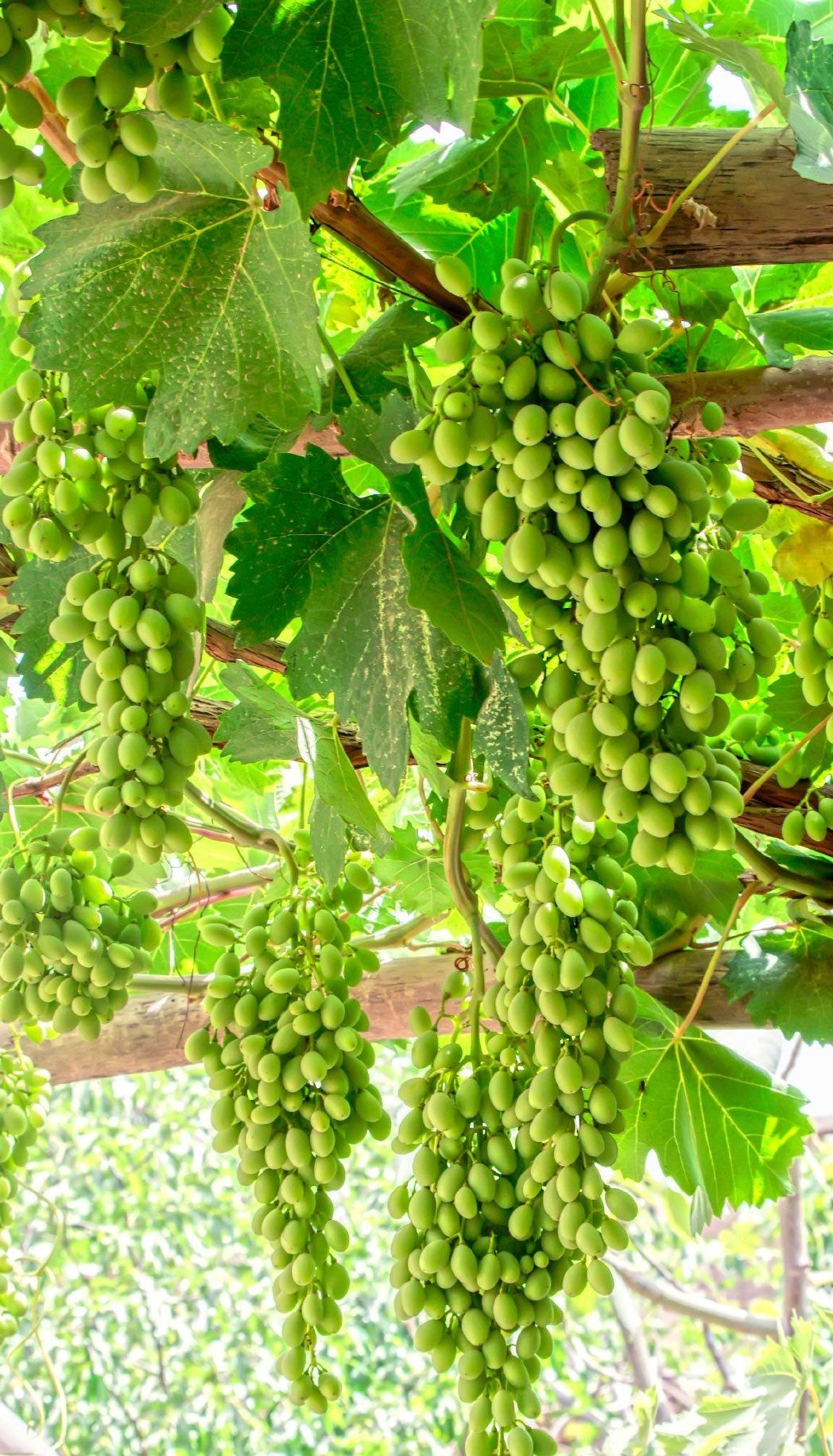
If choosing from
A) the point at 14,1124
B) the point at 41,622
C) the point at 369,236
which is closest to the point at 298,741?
the point at 41,622

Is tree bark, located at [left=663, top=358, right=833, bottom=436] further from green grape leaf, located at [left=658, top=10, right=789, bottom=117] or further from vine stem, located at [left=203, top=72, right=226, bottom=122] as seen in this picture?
vine stem, located at [left=203, top=72, right=226, bottom=122]

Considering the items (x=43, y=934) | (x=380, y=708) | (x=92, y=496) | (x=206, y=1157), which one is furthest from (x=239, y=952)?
(x=206, y=1157)

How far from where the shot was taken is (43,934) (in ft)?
4.31

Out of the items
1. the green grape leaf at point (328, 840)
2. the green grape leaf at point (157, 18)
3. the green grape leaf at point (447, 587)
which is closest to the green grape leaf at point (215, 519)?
the green grape leaf at point (447, 587)

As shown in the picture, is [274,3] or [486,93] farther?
[486,93]

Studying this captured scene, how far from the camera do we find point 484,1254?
3.50 ft

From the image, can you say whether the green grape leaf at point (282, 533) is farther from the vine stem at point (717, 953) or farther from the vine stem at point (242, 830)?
the vine stem at point (717, 953)

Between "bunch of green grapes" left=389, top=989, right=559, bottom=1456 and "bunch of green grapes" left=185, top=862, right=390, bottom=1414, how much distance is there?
0.36ft

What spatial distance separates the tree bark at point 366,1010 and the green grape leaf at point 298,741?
467mm

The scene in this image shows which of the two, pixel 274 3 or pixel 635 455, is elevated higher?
pixel 274 3

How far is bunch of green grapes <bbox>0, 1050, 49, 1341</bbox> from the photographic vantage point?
1793 millimetres

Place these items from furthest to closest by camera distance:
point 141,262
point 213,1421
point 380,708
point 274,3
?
point 213,1421 < point 380,708 < point 141,262 < point 274,3

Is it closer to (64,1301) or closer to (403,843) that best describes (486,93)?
(403,843)

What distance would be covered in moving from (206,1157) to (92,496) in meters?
5.75
